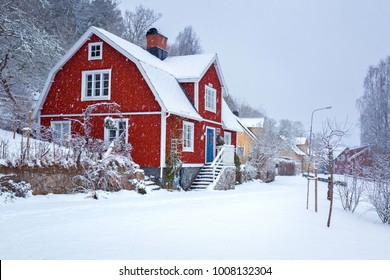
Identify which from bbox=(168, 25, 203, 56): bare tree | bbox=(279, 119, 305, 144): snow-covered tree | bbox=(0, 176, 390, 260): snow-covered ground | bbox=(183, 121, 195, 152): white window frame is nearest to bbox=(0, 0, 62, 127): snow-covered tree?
bbox=(183, 121, 195, 152): white window frame

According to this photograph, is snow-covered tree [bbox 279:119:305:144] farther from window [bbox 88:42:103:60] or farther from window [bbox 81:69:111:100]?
window [bbox 88:42:103:60]

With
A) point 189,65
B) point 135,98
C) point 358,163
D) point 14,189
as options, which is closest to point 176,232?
point 14,189

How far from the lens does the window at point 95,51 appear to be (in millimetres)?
19656

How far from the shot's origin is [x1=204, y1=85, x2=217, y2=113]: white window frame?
22.5 m

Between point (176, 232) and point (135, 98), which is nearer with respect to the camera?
point (176, 232)

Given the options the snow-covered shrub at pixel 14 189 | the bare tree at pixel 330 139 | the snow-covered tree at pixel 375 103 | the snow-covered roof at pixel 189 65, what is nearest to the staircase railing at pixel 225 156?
the snow-covered roof at pixel 189 65

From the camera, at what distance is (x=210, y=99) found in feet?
75.7

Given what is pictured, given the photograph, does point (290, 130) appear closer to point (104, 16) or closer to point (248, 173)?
point (248, 173)

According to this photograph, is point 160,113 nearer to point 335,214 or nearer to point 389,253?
point 335,214

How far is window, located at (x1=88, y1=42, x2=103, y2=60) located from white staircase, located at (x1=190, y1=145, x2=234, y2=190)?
8074 mm

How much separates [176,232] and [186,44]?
37370 mm

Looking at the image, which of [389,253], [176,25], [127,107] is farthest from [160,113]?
[176,25]

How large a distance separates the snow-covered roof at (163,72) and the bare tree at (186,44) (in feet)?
64.3

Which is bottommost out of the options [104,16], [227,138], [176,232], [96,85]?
[176,232]
